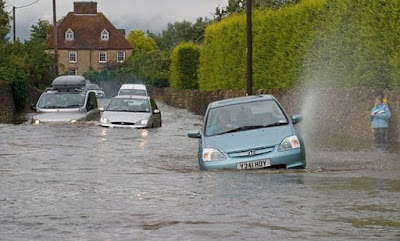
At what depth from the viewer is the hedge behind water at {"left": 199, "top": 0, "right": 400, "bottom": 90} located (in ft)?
85.5

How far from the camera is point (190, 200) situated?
12648mm

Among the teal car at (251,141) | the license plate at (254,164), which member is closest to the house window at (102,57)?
the teal car at (251,141)

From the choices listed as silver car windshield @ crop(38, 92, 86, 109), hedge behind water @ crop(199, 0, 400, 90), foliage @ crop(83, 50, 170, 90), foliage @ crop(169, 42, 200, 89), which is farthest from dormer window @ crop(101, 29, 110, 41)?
silver car windshield @ crop(38, 92, 86, 109)

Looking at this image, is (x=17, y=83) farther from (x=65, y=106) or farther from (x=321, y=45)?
(x=321, y=45)

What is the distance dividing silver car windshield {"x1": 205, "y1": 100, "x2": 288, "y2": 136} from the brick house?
105747 mm

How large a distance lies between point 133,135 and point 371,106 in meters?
6.89

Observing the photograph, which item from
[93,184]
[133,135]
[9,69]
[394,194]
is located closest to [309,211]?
[394,194]

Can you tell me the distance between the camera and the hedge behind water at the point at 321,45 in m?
26.1

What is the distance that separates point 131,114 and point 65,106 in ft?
7.85

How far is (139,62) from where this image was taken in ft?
338

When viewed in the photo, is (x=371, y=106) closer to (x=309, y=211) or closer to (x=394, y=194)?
(x=394, y=194)

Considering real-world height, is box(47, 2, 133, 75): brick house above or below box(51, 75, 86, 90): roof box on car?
above

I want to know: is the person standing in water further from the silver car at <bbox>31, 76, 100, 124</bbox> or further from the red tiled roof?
the red tiled roof

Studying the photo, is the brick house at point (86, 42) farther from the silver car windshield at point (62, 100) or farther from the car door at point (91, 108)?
the silver car windshield at point (62, 100)
